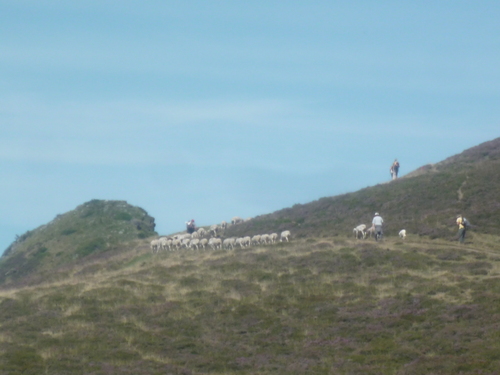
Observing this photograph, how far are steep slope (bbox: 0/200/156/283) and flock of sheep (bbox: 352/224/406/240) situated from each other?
2571cm

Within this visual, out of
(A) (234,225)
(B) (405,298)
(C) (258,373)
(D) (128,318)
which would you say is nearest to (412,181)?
(A) (234,225)

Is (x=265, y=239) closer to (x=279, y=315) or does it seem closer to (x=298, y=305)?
(x=298, y=305)

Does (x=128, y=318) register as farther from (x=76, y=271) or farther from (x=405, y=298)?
(x=76, y=271)

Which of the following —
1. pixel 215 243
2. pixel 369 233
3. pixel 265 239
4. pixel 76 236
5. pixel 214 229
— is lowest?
pixel 369 233

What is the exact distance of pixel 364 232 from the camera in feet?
172

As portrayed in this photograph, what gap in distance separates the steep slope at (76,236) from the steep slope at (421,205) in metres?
15.9

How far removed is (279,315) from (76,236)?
49388 millimetres

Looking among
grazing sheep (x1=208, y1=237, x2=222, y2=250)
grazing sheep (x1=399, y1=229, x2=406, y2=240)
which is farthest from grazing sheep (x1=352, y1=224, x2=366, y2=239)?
grazing sheep (x1=208, y1=237, x2=222, y2=250)

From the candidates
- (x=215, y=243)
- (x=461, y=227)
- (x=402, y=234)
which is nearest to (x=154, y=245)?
(x=215, y=243)

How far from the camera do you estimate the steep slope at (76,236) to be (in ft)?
243

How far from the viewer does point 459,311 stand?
31.6m

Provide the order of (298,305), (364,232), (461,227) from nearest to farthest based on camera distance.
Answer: (298,305) < (461,227) < (364,232)

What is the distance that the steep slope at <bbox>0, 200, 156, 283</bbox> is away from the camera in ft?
243

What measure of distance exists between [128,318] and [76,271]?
68.7 ft
